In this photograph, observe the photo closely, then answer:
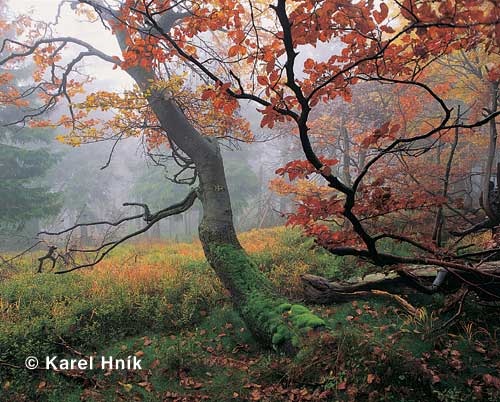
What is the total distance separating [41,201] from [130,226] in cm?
1759

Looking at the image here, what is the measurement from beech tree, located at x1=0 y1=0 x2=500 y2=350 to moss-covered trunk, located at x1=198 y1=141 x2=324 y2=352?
0.02m

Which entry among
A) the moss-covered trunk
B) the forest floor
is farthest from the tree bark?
the forest floor

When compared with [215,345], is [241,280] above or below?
above

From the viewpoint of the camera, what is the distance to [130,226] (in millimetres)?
33844

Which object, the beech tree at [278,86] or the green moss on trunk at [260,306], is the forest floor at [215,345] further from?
the beech tree at [278,86]

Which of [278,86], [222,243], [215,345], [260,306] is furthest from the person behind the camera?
[222,243]

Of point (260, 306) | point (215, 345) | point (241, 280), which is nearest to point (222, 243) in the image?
point (241, 280)

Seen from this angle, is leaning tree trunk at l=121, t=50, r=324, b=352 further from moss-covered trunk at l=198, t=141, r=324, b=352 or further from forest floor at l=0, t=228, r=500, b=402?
forest floor at l=0, t=228, r=500, b=402

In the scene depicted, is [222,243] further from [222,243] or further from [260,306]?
[260,306]

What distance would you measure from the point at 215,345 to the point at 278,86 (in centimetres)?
448

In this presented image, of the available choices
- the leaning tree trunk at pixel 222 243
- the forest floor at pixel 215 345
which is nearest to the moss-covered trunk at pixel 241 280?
the leaning tree trunk at pixel 222 243

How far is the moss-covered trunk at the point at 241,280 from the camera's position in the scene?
15.0 ft

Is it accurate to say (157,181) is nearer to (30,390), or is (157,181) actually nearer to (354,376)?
(30,390)

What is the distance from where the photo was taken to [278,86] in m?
2.72
